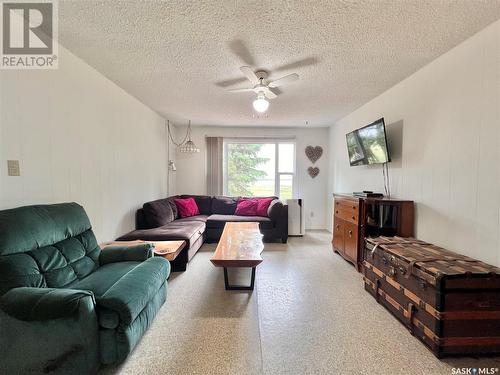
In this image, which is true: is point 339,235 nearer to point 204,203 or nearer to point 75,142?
point 204,203

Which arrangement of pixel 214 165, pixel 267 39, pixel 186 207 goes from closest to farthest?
pixel 267 39
pixel 186 207
pixel 214 165

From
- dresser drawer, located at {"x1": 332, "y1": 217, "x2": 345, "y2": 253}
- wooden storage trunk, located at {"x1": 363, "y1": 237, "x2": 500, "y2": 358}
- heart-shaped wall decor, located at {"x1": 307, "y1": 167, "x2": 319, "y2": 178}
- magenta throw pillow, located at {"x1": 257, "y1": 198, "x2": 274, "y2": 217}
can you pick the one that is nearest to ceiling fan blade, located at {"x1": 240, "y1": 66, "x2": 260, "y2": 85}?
wooden storage trunk, located at {"x1": 363, "y1": 237, "x2": 500, "y2": 358}

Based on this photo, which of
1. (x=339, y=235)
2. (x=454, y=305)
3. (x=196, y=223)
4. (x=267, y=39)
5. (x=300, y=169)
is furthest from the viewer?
(x=300, y=169)

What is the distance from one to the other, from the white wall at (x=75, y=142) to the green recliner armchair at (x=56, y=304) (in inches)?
14.2

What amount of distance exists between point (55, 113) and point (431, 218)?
384 cm

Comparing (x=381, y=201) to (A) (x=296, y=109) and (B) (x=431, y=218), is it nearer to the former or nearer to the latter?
(B) (x=431, y=218)

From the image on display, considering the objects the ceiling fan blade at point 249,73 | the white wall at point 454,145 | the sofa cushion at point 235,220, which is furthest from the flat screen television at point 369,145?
the sofa cushion at point 235,220

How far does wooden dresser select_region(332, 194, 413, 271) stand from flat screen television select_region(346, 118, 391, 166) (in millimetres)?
603

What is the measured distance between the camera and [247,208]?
471cm

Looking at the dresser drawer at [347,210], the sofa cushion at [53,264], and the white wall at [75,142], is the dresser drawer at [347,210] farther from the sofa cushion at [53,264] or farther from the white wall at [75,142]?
the white wall at [75,142]

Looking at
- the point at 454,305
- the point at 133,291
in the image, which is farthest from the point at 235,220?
the point at 454,305

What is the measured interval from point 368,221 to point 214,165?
3.54 m

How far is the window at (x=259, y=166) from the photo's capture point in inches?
216

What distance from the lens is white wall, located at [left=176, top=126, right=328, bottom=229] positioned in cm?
541
